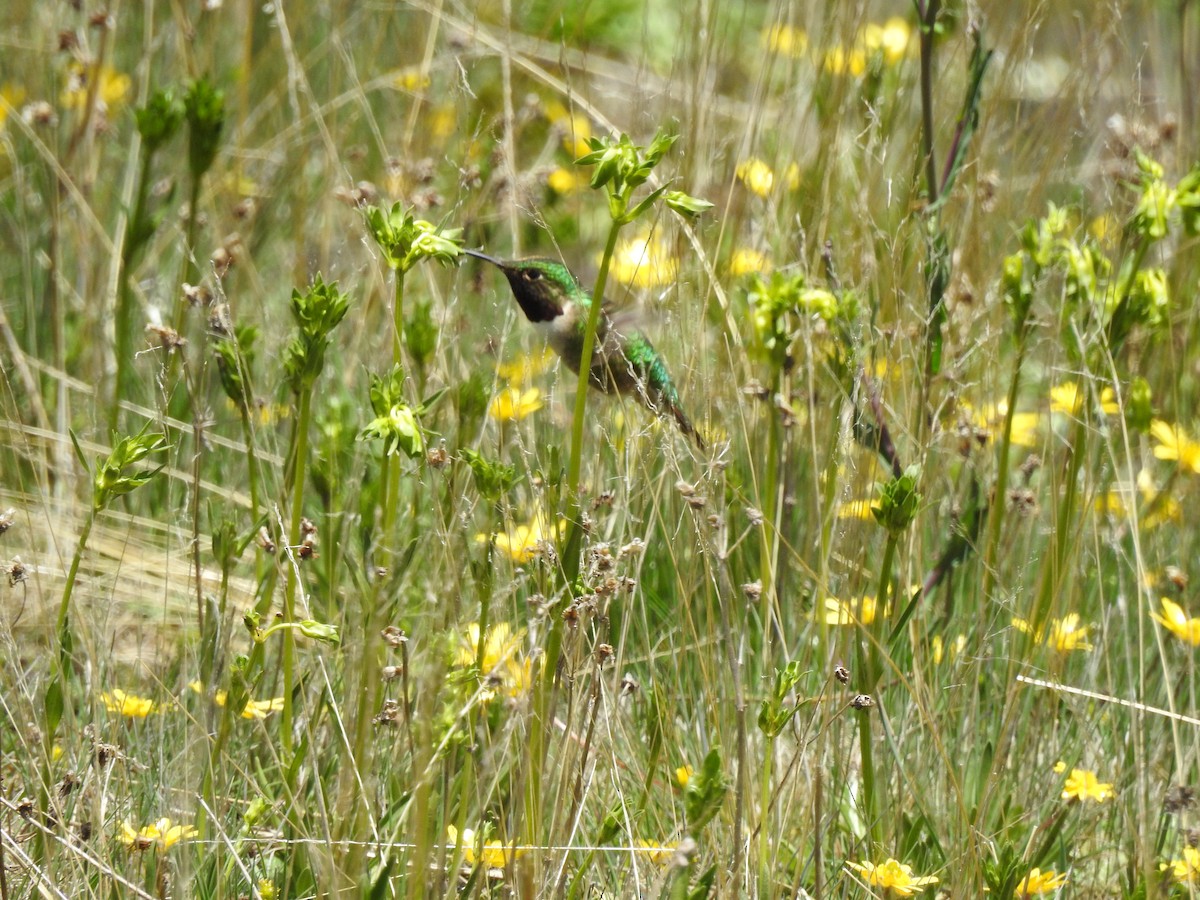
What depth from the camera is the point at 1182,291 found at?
9.75 ft

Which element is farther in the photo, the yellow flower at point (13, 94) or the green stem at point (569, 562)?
the yellow flower at point (13, 94)

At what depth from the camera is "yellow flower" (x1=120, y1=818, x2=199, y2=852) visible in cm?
145

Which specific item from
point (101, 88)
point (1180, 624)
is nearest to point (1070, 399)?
point (1180, 624)

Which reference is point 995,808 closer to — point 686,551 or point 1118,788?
point 1118,788

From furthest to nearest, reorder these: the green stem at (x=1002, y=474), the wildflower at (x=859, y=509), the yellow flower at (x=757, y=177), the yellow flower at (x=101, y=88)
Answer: the yellow flower at (x=101, y=88), the yellow flower at (x=757, y=177), the green stem at (x=1002, y=474), the wildflower at (x=859, y=509)

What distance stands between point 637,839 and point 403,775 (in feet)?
1.01

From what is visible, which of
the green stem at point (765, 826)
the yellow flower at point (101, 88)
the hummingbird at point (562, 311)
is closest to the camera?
the green stem at point (765, 826)

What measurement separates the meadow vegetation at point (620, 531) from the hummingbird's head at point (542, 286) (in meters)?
0.11

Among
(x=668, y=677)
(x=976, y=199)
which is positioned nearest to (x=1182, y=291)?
(x=976, y=199)

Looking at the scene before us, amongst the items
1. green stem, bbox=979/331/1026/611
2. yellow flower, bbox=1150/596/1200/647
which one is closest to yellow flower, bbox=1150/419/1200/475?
yellow flower, bbox=1150/596/1200/647

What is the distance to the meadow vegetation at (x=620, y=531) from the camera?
1.46m

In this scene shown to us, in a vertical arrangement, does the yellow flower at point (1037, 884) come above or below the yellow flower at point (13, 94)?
below

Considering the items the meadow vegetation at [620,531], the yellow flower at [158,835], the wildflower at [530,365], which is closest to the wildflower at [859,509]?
the meadow vegetation at [620,531]

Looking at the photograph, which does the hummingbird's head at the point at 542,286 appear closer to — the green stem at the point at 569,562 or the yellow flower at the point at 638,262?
the yellow flower at the point at 638,262
